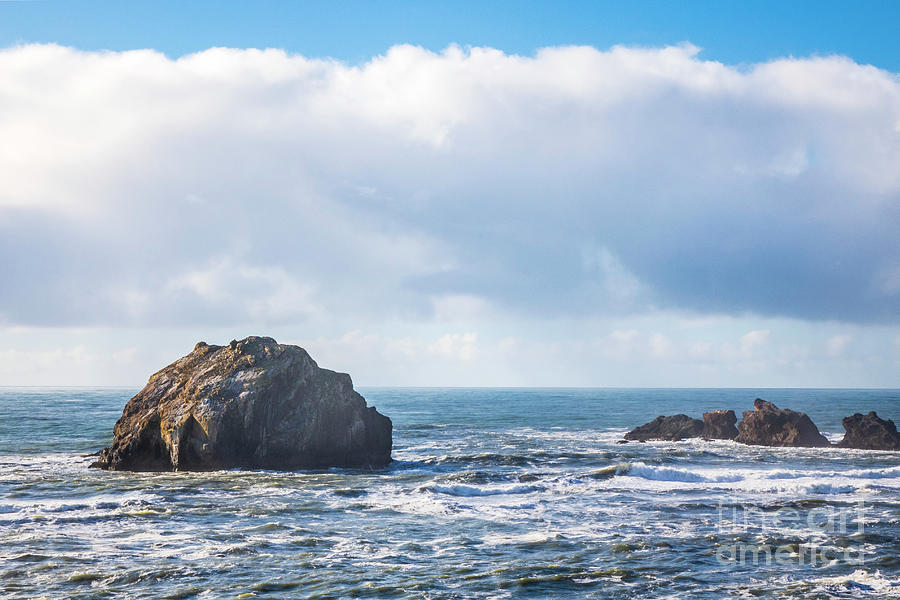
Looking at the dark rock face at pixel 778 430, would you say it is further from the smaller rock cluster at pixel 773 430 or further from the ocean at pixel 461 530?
the ocean at pixel 461 530

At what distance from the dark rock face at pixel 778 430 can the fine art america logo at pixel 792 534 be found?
1154 inches

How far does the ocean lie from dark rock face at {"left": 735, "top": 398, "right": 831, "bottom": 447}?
11.7 meters

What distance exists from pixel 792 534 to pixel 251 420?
96.6ft

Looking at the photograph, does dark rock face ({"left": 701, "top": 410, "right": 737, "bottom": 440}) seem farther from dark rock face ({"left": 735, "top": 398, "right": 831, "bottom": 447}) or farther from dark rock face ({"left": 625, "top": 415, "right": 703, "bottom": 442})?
dark rock face ({"left": 735, "top": 398, "right": 831, "bottom": 447})

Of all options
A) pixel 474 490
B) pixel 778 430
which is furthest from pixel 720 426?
pixel 474 490

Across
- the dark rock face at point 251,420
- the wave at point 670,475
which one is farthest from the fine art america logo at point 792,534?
the dark rock face at point 251,420

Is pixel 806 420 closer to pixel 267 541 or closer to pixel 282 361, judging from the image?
pixel 282 361

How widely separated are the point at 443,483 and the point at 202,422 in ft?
48.3

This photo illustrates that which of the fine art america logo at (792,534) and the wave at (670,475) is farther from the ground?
the fine art america logo at (792,534)

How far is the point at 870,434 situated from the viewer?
5825cm

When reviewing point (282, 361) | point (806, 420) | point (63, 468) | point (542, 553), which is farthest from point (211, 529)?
point (806, 420)

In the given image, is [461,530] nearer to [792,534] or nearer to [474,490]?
[474,490]

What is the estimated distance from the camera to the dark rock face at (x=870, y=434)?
57.3 meters

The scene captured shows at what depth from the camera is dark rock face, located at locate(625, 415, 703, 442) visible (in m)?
68.2
